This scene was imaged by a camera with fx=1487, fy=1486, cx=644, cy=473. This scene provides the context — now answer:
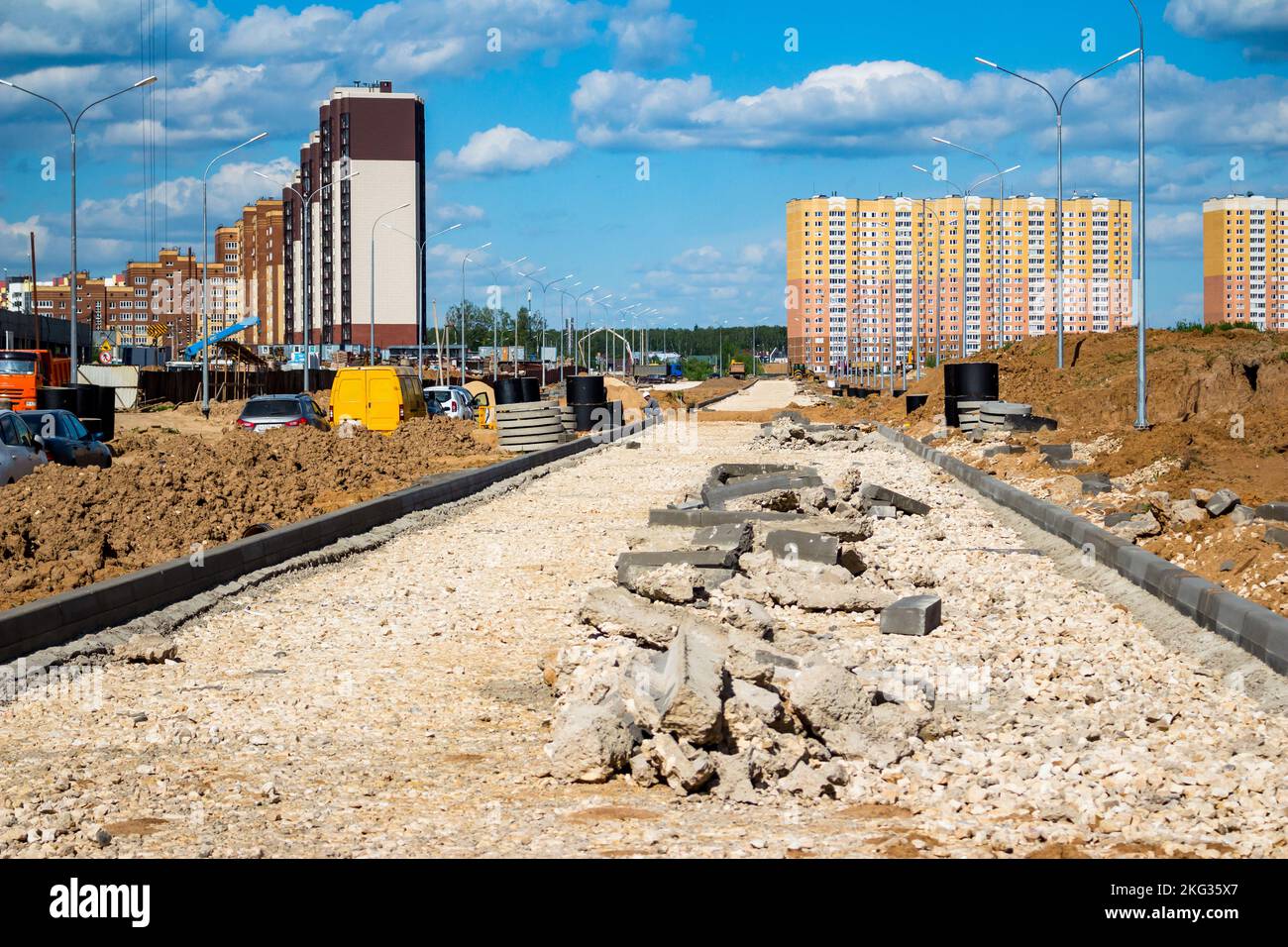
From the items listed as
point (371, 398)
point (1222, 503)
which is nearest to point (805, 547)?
point (1222, 503)

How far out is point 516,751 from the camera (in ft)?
24.4

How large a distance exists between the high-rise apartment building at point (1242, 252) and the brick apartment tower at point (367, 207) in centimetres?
7940

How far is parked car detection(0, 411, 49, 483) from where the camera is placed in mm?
19516

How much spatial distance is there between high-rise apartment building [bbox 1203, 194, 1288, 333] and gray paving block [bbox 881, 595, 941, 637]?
86515 millimetres

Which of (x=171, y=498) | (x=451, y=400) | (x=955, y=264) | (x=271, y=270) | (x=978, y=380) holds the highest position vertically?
(x=271, y=270)

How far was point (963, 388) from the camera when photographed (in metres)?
42.2

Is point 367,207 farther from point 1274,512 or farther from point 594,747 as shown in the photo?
point 594,747

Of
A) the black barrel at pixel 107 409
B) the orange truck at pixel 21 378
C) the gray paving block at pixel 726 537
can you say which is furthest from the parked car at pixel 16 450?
the orange truck at pixel 21 378

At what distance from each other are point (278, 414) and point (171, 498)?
58.0ft

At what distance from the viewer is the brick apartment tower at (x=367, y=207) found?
155250 millimetres

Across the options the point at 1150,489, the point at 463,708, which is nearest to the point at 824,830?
the point at 463,708

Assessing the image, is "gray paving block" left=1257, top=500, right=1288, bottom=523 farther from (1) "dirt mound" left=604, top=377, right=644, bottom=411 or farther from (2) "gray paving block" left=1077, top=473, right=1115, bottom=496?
(1) "dirt mound" left=604, top=377, right=644, bottom=411

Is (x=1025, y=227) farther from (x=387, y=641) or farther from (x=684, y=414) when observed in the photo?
(x=387, y=641)

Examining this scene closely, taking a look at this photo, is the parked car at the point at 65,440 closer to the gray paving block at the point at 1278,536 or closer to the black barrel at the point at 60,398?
the black barrel at the point at 60,398
